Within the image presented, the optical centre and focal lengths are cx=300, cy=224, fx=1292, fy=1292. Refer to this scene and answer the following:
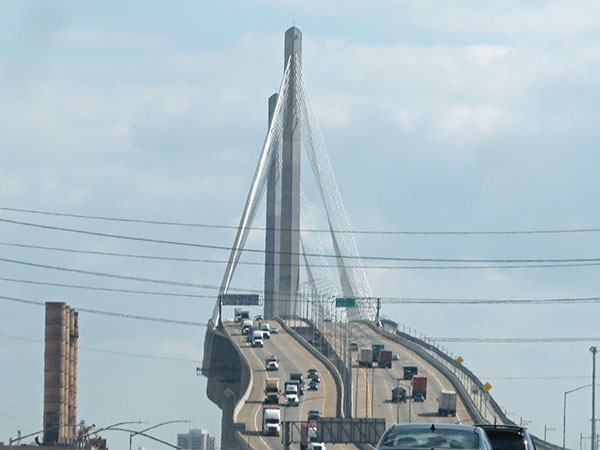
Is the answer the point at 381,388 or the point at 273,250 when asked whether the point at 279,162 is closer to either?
the point at 273,250

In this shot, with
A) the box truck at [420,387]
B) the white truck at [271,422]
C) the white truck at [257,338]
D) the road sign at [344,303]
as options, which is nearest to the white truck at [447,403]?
the box truck at [420,387]

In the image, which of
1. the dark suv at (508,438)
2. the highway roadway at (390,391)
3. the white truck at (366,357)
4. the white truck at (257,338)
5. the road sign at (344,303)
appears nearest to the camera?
the dark suv at (508,438)

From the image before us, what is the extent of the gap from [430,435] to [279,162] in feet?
539

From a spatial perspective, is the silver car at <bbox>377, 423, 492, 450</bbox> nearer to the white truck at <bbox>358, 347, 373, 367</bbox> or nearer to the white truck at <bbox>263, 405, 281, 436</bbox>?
the white truck at <bbox>263, 405, 281, 436</bbox>

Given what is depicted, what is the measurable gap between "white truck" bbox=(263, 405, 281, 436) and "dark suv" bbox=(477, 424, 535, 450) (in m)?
98.6

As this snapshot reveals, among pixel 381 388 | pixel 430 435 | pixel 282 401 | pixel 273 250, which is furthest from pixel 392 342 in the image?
pixel 430 435

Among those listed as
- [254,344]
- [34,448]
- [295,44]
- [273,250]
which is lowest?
[34,448]

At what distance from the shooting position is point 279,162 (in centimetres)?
18275

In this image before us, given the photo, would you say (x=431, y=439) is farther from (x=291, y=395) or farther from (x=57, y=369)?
(x=57, y=369)

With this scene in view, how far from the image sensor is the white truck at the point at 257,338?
18610 cm

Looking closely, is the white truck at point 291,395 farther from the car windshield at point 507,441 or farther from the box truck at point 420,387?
the car windshield at point 507,441

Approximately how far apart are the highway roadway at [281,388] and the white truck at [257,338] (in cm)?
73

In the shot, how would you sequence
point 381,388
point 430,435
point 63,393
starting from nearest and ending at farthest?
1. point 430,435
2. point 63,393
3. point 381,388

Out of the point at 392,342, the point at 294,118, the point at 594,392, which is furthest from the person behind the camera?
the point at 392,342
